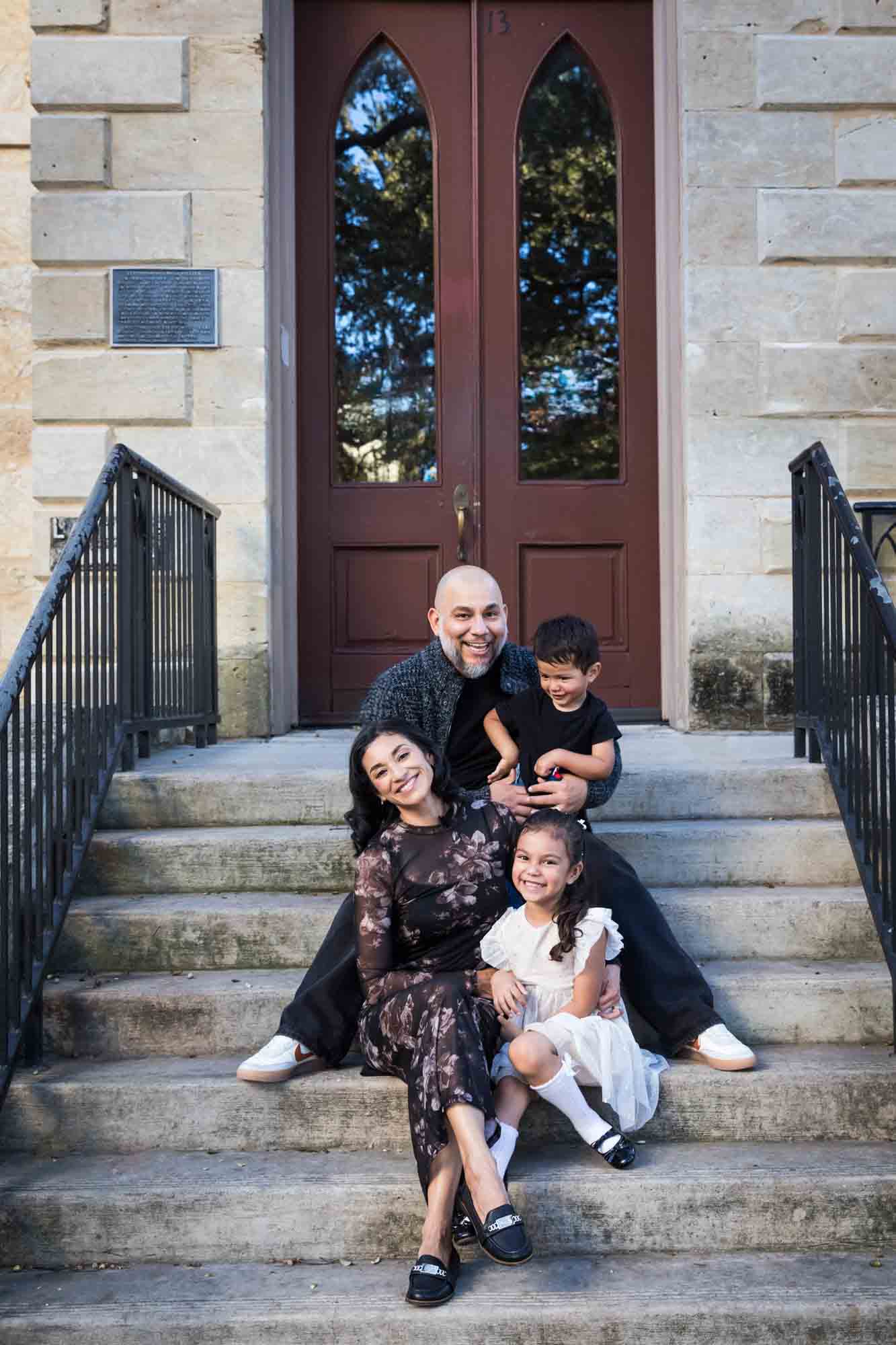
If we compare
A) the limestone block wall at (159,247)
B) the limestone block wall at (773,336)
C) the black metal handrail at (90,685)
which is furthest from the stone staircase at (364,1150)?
the limestone block wall at (159,247)

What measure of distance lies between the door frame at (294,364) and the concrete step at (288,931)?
2022mm

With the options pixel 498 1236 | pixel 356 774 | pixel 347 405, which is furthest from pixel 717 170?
pixel 498 1236

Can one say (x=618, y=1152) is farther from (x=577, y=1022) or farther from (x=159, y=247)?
(x=159, y=247)

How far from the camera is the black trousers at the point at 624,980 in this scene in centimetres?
318

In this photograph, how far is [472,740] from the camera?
12.7 ft

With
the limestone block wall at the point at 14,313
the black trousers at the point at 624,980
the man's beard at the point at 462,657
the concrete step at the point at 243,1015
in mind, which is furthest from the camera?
the limestone block wall at the point at 14,313

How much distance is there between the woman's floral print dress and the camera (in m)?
2.92

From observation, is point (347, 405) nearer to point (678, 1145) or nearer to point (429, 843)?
point (429, 843)

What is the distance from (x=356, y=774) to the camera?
10.7 feet

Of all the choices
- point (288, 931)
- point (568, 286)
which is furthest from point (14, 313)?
point (288, 931)

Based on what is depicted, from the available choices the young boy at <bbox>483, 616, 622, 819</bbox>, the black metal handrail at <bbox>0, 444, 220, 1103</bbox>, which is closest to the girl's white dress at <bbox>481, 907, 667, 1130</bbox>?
the young boy at <bbox>483, 616, 622, 819</bbox>

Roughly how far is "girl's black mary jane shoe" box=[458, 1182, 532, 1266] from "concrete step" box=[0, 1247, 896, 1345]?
62 millimetres

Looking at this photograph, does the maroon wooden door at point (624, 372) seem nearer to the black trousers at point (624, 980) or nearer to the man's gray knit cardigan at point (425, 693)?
the man's gray knit cardigan at point (425, 693)

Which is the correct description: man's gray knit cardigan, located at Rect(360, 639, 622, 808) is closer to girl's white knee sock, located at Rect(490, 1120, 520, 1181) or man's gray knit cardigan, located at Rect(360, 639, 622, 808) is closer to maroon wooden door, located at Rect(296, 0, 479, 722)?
girl's white knee sock, located at Rect(490, 1120, 520, 1181)
